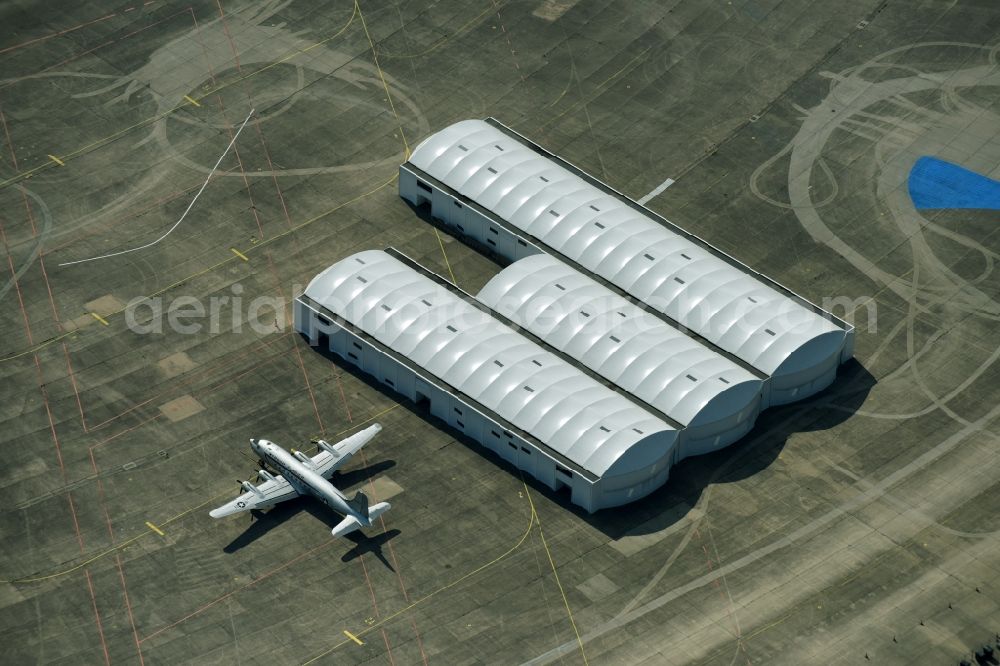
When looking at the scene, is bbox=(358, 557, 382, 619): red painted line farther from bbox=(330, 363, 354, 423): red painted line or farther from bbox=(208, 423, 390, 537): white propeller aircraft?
bbox=(330, 363, 354, 423): red painted line

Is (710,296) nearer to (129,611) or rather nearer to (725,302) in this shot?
(725,302)

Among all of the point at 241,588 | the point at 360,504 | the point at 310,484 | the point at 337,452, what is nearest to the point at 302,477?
the point at 310,484

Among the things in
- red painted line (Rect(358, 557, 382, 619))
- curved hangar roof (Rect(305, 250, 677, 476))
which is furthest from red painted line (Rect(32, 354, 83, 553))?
curved hangar roof (Rect(305, 250, 677, 476))

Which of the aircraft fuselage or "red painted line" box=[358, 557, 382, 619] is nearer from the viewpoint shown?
"red painted line" box=[358, 557, 382, 619]

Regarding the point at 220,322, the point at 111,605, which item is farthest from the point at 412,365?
the point at 111,605

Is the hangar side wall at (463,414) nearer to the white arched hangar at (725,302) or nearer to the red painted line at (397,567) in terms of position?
the red painted line at (397,567)
